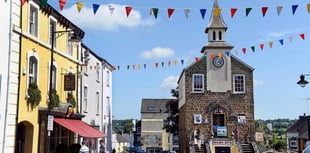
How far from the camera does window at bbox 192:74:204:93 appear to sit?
39.0 m

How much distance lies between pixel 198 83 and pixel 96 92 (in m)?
13.0

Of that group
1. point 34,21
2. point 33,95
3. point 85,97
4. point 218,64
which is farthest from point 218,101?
point 33,95

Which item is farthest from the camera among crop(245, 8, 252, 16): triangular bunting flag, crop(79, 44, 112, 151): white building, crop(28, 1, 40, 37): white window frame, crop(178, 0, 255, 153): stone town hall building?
crop(178, 0, 255, 153): stone town hall building

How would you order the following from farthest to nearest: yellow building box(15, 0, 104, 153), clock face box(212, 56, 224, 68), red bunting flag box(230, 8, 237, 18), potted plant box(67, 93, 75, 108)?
clock face box(212, 56, 224, 68), potted plant box(67, 93, 75, 108), yellow building box(15, 0, 104, 153), red bunting flag box(230, 8, 237, 18)

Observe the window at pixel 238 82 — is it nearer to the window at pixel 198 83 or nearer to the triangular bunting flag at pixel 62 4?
the window at pixel 198 83

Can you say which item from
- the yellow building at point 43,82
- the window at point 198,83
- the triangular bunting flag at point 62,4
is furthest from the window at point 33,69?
the window at point 198,83

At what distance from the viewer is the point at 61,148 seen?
1972 centimetres

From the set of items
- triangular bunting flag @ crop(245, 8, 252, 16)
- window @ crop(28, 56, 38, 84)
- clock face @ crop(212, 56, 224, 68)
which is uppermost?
clock face @ crop(212, 56, 224, 68)

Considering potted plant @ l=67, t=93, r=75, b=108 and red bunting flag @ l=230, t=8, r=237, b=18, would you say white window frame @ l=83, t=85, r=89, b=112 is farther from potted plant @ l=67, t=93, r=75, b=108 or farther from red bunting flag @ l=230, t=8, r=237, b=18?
red bunting flag @ l=230, t=8, r=237, b=18

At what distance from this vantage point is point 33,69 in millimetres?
17266

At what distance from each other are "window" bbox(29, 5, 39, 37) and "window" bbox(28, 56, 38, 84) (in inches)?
45.9

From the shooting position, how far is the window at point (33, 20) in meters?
17.2

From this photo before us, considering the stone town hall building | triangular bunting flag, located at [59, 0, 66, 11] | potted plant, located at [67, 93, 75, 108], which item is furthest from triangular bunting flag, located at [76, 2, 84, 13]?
the stone town hall building

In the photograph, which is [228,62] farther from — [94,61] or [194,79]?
[94,61]
